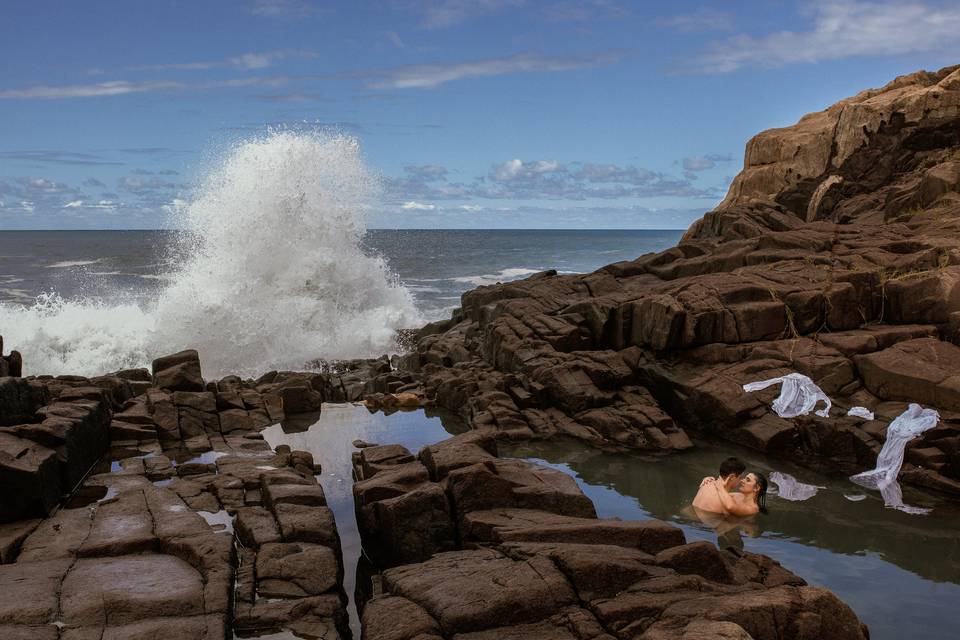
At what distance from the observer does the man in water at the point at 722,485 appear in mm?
11562

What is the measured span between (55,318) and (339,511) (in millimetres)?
19073

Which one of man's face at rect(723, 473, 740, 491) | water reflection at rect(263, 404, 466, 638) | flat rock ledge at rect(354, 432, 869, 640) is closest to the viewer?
flat rock ledge at rect(354, 432, 869, 640)

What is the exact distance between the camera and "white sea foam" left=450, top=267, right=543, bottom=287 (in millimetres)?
58225

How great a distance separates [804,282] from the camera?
1775cm

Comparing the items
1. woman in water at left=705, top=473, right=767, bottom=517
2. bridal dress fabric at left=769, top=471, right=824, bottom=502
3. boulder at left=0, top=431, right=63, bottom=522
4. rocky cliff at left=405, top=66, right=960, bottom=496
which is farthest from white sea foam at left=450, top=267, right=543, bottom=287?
boulder at left=0, top=431, right=63, bottom=522

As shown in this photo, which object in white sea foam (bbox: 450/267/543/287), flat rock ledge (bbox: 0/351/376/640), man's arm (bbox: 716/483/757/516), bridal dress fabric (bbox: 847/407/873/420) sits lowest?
white sea foam (bbox: 450/267/543/287)

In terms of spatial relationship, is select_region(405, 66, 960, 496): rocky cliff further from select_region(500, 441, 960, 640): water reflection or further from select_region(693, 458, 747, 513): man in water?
select_region(693, 458, 747, 513): man in water

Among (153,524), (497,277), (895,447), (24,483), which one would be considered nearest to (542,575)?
(153,524)

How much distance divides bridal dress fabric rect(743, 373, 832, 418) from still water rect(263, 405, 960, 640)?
1096 mm

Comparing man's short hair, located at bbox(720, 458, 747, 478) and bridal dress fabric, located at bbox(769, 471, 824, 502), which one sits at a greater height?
man's short hair, located at bbox(720, 458, 747, 478)

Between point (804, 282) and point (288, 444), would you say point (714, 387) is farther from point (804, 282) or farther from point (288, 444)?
point (288, 444)

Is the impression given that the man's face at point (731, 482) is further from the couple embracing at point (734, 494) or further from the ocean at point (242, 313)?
the ocean at point (242, 313)

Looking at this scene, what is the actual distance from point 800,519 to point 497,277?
5256cm

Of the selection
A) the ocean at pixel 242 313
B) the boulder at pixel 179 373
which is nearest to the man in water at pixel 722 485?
the boulder at pixel 179 373
